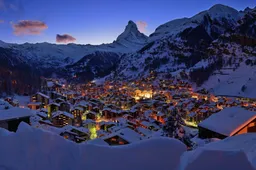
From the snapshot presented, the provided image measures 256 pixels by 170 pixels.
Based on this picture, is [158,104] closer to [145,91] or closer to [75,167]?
[145,91]

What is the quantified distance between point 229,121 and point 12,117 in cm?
1544

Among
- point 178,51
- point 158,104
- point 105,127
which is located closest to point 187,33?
point 178,51

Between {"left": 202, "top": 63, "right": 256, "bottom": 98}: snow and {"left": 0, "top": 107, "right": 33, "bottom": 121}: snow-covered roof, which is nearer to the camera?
{"left": 0, "top": 107, "right": 33, "bottom": 121}: snow-covered roof

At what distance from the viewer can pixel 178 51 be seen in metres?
165

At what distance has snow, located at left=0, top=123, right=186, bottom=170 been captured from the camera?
4090 millimetres

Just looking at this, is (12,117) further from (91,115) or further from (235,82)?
(235,82)

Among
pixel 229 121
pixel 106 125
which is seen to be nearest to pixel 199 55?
pixel 106 125

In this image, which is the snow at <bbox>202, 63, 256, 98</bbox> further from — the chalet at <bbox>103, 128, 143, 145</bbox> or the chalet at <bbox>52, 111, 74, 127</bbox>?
the chalet at <bbox>103, 128, 143, 145</bbox>

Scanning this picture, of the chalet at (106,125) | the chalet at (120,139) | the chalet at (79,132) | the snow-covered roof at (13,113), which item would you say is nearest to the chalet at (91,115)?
the chalet at (106,125)

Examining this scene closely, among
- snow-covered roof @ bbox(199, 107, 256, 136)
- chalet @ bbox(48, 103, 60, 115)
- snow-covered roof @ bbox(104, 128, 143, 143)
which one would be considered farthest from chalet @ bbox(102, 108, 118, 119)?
snow-covered roof @ bbox(199, 107, 256, 136)

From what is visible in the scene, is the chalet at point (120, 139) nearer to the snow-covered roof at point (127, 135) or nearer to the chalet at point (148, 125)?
the snow-covered roof at point (127, 135)

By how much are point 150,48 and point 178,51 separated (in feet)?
118

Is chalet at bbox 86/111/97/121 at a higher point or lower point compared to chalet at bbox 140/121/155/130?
lower

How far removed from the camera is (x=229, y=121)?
56.1 feet
